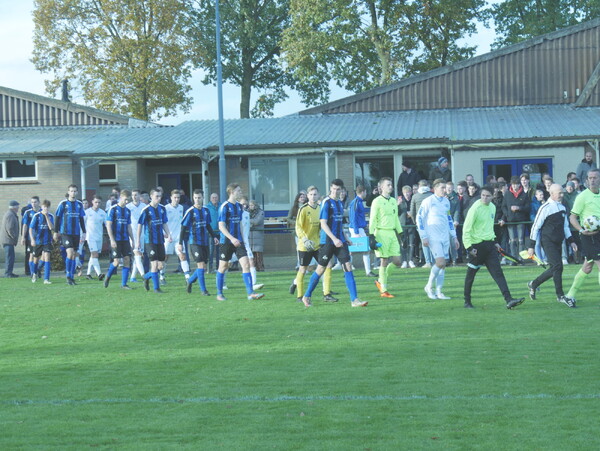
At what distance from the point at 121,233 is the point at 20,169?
13.3 metres

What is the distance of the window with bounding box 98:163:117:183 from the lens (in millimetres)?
34625

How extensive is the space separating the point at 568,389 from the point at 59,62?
39717 millimetres

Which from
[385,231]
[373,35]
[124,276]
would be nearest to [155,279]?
[124,276]

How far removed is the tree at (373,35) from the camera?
40656 millimetres

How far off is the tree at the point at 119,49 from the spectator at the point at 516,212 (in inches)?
983

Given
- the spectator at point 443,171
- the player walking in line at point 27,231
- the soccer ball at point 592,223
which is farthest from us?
the spectator at point 443,171

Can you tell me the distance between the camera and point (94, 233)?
22.1 m

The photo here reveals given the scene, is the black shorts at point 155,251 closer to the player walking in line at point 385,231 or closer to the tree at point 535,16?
the player walking in line at point 385,231

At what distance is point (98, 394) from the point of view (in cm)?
848

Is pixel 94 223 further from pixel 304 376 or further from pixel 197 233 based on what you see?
pixel 304 376

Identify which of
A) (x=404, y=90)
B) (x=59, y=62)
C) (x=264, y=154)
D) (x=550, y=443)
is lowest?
(x=550, y=443)

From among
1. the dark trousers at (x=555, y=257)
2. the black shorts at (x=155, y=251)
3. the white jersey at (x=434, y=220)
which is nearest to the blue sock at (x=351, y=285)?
the white jersey at (x=434, y=220)

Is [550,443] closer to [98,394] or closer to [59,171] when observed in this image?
[98,394]

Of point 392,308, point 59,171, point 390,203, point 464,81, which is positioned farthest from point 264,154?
point 392,308
